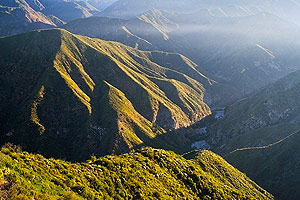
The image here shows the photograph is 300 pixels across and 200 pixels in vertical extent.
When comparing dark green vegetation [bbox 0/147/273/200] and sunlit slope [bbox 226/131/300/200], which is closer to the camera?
dark green vegetation [bbox 0/147/273/200]

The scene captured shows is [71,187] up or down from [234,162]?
up

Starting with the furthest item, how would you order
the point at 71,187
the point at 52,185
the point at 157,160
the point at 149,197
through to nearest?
1. the point at 157,160
2. the point at 149,197
3. the point at 71,187
4. the point at 52,185

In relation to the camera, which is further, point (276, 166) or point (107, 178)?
point (276, 166)

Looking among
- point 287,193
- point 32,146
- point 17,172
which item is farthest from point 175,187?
point 32,146

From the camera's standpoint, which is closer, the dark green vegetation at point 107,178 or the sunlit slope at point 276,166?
the dark green vegetation at point 107,178

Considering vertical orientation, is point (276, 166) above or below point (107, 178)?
below

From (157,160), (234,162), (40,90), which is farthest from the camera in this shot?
(40,90)

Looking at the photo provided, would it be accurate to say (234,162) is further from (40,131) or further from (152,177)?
(40,131)

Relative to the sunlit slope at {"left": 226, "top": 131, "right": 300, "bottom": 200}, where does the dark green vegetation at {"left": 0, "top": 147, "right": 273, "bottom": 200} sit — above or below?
above
